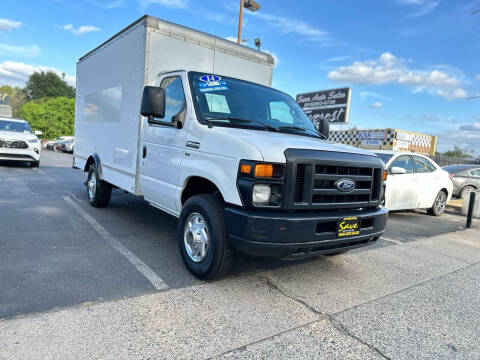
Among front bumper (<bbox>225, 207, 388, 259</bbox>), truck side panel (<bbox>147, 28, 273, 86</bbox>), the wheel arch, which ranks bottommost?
front bumper (<bbox>225, 207, 388, 259</bbox>)

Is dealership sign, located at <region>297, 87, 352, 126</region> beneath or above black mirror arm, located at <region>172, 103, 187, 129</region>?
above

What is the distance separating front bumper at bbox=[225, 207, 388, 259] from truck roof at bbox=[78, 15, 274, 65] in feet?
9.84

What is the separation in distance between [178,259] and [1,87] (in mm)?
84794

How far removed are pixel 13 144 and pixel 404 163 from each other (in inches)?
490

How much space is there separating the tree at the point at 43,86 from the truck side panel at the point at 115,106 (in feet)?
205

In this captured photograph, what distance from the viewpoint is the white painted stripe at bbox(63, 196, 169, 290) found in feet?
12.1

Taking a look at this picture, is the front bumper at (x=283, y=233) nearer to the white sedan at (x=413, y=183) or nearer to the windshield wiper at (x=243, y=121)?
the windshield wiper at (x=243, y=121)

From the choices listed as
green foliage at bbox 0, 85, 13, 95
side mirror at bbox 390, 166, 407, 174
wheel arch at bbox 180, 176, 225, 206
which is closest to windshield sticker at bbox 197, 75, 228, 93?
wheel arch at bbox 180, 176, 225, 206

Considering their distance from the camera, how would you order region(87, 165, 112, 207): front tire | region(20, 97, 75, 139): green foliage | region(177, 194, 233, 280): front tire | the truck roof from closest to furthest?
region(177, 194, 233, 280): front tire → the truck roof → region(87, 165, 112, 207): front tire → region(20, 97, 75, 139): green foliage

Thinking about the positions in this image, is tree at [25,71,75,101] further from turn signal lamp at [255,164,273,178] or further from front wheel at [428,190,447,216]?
turn signal lamp at [255,164,273,178]

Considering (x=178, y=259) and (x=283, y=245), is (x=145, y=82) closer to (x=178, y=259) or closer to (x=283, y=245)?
(x=178, y=259)

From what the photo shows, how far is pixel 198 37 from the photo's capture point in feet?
17.4

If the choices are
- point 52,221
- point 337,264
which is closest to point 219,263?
point 337,264

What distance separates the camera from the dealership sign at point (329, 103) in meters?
16.6
